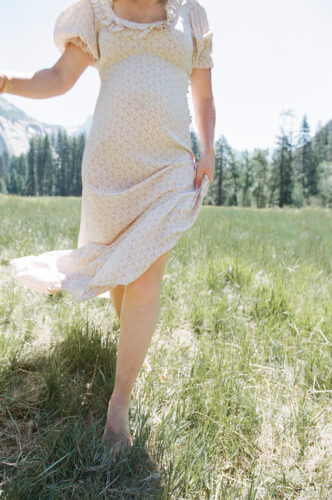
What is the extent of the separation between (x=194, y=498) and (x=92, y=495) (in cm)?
33

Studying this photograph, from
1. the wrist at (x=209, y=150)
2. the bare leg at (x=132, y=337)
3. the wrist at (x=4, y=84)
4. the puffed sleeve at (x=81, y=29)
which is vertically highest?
the puffed sleeve at (x=81, y=29)

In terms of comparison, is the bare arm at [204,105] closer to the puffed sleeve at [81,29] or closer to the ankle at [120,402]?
the puffed sleeve at [81,29]

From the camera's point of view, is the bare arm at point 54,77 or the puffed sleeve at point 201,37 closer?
the bare arm at point 54,77

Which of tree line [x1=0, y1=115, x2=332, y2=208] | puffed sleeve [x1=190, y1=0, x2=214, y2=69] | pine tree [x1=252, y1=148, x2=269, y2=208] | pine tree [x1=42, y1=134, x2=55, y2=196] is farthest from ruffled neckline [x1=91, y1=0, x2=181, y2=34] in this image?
pine tree [x1=42, y1=134, x2=55, y2=196]

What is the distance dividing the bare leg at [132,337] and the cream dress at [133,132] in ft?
0.46

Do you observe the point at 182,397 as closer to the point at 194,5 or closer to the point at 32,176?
the point at 194,5

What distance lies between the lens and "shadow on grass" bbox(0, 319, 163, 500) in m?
1.23

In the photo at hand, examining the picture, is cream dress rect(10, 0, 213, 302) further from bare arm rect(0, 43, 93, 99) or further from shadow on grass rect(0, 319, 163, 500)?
shadow on grass rect(0, 319, 163, 500)

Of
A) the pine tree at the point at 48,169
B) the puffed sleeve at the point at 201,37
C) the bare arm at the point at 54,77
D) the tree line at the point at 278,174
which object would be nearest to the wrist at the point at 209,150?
the puffed sleeve at the point at 201,37

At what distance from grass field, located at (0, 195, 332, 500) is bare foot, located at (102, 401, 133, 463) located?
0.04 metres

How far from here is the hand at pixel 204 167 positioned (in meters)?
1.87

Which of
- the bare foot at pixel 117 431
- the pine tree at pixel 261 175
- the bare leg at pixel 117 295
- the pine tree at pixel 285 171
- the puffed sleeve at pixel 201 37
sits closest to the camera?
the bare foot at pixel 117 431

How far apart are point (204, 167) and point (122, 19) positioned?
74 cm

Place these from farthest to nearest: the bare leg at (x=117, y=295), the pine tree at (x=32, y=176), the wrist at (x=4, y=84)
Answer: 1. the pine tree at (x=32, y=176)
2. the bare leg at (x=117, y=295)
3. the wrist at (x=4, y=84)
